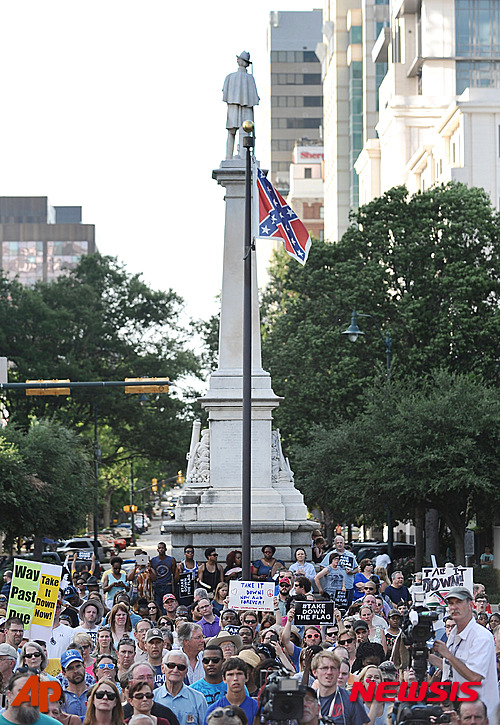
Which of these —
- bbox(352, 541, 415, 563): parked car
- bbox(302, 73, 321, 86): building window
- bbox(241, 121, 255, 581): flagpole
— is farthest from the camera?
bbox(302, 73, 321, 86): building window

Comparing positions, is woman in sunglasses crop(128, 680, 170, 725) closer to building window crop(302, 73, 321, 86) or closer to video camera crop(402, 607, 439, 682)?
video camera crop(402, 607, 439, 682)

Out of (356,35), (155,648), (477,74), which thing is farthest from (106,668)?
(356,35)

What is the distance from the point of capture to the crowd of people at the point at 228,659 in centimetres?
795

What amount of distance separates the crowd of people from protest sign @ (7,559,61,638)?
0.19 m

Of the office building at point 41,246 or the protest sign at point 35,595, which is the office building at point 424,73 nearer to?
the protest sign at point 35,595

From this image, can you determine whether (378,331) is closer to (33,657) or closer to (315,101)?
(33,657)

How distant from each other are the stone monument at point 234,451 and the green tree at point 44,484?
39.7 feet

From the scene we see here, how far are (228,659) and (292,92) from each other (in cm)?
16143

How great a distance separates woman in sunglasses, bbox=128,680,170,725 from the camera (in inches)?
318

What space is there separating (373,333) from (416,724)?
36597mm

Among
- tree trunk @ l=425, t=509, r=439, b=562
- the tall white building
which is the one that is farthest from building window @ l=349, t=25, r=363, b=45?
tree trunk @ l=425, t=509, r=439, b=562

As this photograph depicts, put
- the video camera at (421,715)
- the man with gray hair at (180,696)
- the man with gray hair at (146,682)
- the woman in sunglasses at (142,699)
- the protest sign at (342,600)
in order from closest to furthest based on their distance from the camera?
the video camera at (421,715) → the woman in sunglasses at (142,699) → the man with gray hair at (146,682) → the man with gray hair at (180,696) → the protest sign at (342,600)

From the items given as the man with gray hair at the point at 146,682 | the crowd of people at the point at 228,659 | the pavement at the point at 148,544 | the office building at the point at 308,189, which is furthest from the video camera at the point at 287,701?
the office building at the point at 308,189

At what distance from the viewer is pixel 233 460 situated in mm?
24844
